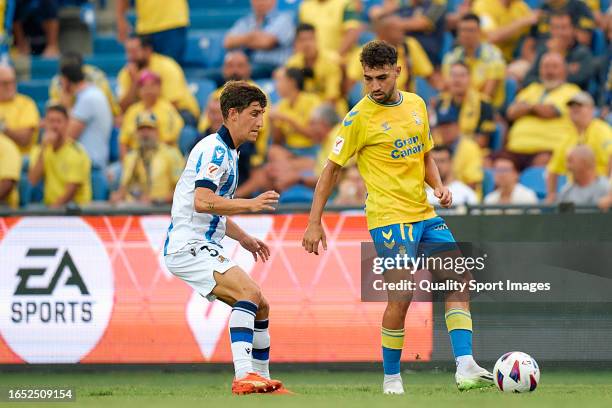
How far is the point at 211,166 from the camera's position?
26.2 ft

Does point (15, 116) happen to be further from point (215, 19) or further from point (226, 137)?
point (226, 137)

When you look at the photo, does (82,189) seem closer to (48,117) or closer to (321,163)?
(48,117)

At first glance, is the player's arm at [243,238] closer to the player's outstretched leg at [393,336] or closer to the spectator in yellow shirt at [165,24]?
the player's outstretched leg at [393,336]

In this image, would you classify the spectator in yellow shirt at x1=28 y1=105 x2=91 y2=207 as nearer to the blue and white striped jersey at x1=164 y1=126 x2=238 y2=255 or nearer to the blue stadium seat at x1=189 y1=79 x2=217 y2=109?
the blue stadium seat at x1=189 y1=79 x2=217 y2=109

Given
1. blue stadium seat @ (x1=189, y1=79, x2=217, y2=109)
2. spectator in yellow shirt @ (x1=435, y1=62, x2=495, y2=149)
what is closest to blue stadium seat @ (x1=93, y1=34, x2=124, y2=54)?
blue stadium seat @ (x1=189, y1=79, x2=217, y2=109)

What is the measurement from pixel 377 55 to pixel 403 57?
21.8 feet

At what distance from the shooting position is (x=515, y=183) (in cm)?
1240

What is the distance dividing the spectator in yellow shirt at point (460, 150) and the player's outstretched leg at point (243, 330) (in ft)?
17.8

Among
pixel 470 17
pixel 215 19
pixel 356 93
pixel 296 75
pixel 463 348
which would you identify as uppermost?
pixel 470 17

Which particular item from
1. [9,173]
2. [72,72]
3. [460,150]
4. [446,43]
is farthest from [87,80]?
[460,150]

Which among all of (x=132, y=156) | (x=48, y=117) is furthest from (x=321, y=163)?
(x=48, y=117)

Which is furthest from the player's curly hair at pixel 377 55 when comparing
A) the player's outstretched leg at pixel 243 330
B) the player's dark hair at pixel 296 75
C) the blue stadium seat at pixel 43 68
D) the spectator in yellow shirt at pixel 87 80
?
the blue stadium seat at pixel 43 68

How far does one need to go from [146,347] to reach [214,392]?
222 centimetres

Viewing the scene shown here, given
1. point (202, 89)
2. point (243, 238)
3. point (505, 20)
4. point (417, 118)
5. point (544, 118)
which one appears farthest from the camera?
point (202, 89)
